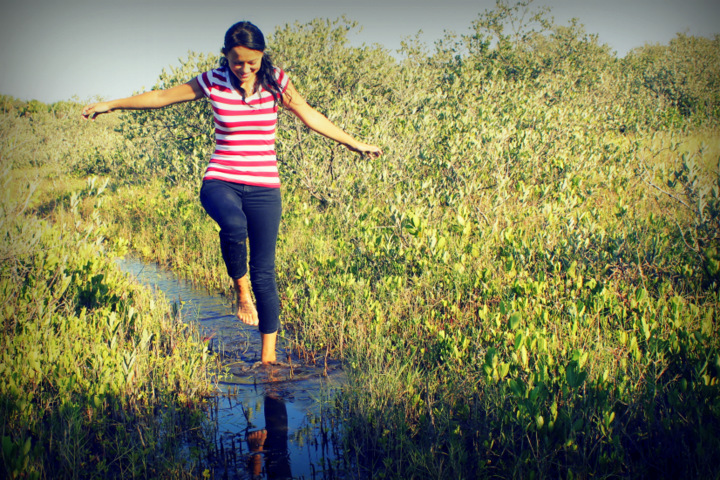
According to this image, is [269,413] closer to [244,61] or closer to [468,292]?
[468,292]

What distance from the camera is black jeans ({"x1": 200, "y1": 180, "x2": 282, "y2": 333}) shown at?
321 cm

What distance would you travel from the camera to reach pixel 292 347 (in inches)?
168

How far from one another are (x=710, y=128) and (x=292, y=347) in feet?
56.7

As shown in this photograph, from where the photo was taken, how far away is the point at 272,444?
2912mm

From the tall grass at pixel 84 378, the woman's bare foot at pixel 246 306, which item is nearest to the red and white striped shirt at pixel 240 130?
the woman's bare foot at pixel 246 306

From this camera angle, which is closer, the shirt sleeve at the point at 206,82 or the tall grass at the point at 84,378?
the tall grass at the point at 84,378

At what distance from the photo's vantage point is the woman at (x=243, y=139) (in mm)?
3172

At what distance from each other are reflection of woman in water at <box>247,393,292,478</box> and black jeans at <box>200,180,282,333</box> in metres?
0.65

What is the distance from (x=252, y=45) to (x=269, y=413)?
2.45m

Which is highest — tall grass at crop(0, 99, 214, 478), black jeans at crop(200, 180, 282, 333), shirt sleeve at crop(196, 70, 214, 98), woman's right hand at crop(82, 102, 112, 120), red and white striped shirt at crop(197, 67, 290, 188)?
shirt sleeve at crop(196, 70, 214, 98)

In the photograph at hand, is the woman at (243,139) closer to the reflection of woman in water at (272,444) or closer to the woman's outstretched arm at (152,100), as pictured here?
the woman's outstretched arm at (152,100)

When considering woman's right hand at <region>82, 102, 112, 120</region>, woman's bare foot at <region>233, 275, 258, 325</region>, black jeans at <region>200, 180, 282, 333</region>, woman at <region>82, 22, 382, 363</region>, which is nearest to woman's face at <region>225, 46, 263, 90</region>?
woman at <region>82, 22, 382, 363</region>

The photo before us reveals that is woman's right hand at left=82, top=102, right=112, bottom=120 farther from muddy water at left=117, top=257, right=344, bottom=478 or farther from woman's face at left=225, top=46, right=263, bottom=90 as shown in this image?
muddy water at left=117, top=257, right=344, bottom=478

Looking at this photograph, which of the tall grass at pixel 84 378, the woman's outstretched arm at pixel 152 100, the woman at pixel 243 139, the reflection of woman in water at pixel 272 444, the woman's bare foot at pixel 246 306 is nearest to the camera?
the tall grass at pixel 84 378
